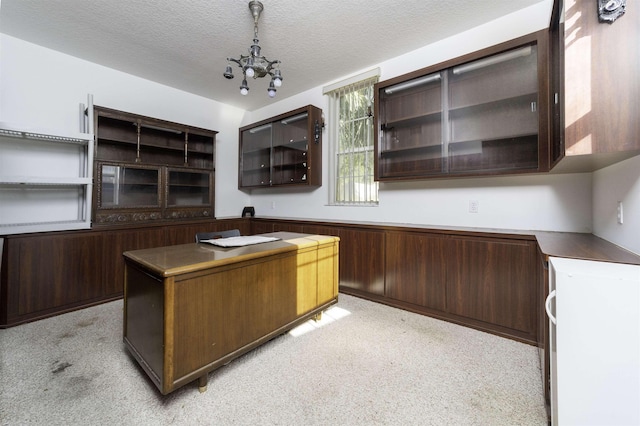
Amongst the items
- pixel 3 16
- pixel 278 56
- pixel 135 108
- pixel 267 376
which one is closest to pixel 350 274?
pixel 267 376

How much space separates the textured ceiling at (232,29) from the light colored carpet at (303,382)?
2875mm

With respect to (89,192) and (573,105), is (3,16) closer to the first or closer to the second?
(89,192)

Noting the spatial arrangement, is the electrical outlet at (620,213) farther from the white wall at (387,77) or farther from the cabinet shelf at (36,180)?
the cabinet shelf at (36,180)

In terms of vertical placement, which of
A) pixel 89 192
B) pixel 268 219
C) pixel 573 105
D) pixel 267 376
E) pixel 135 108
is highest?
pixel 135 108

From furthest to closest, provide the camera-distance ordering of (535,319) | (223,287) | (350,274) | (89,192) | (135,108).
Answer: (135,108)
(350,274)
(89,192)
(535,319)
(223,287)

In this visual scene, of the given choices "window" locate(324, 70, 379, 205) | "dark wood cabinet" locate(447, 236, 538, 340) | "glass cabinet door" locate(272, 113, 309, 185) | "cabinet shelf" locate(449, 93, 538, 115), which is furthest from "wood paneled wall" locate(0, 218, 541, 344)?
"cabinet shelf" locate(449, 93, 538, 115)

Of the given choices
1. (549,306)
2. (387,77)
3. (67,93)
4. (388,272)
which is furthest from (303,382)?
(67,93)

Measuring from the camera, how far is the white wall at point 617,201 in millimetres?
1342

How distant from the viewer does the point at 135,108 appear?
3.62 m

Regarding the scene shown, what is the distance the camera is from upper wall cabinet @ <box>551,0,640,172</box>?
1213 millimetres

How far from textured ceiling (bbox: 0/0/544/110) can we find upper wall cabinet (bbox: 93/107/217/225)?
2.52ft

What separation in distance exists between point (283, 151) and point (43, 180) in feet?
8.97

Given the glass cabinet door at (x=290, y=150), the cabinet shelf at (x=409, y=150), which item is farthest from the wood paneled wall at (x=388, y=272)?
the glass cabinet door at (x=290, y=150)

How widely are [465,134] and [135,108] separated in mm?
4178
